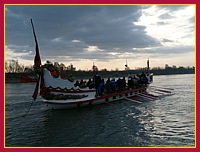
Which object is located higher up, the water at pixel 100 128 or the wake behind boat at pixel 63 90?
the wake behind boat at pixel 63 90

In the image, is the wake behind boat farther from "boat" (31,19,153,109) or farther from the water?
the water

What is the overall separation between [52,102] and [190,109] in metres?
10.1

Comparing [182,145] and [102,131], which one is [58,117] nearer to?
[102,131]

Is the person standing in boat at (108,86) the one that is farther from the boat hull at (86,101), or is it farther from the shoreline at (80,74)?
the shoreline at (80,74)

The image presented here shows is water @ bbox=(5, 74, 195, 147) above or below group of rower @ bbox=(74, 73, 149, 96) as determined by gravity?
below

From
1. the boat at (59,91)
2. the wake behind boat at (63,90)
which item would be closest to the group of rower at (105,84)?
the wake behind boat at (63,90)

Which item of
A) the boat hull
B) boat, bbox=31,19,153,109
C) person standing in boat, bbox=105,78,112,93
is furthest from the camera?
person standing in boat, bbox=105,78,112,93

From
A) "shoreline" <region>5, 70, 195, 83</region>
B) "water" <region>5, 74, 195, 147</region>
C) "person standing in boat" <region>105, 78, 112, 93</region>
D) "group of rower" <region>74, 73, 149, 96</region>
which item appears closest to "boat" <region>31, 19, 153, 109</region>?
"group of rower" <region>74, 73, 149, 96</region>

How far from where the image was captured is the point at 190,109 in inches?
582

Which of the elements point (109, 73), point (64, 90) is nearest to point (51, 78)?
point (64, 90)

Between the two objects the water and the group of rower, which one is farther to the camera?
the group of rower

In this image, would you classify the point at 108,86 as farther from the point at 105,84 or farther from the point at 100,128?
the point at 100,128

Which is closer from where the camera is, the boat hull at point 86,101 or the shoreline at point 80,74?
the boat hull at point 86,101

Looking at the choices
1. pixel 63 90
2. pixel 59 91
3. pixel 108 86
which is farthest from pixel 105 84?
pixel 59 91
